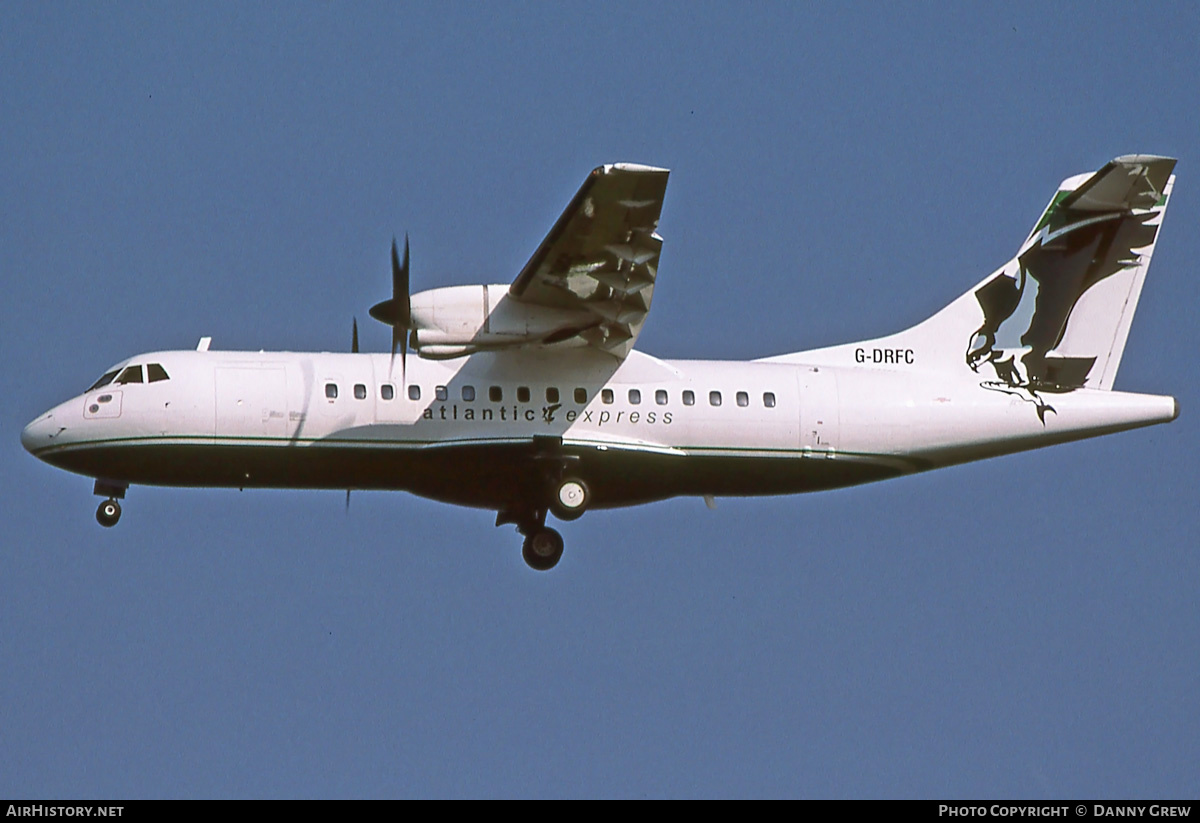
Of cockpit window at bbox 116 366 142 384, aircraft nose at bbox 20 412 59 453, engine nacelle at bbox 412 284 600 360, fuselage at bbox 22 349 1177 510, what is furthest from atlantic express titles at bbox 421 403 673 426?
aircraft nose at bbox 20 412 59 453

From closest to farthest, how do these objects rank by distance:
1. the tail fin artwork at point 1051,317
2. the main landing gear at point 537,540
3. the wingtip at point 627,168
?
1. the wingtip at point 627,168
2. the main landing gear at point 537,540
3. the tail fin artwork at point 1051,317

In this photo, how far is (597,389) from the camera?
929 inches

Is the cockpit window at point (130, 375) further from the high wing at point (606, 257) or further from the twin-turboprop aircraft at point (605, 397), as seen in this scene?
the high wing at point (606, 257)

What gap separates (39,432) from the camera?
23.0 m

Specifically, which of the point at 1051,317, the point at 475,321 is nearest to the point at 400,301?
the point at 475,321

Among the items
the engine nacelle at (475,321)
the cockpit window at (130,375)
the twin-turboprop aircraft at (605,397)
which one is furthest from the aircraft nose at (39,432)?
the engine nacelle at (475,321)

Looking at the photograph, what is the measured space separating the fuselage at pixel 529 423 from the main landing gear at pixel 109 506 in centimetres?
30

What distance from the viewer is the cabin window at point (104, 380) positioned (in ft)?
76.5

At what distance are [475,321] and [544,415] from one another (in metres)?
1.88

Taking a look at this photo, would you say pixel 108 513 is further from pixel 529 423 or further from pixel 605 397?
pixel 605 397

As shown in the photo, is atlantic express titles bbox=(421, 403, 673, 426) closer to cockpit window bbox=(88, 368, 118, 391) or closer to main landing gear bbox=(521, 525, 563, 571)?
main landing gear bbox=(521, 525, 563, 571)

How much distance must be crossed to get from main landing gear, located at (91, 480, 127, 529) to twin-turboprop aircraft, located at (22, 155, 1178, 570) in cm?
5

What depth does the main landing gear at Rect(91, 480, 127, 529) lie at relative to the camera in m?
23.4
